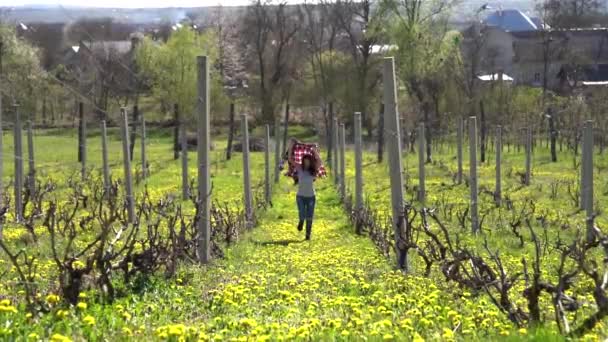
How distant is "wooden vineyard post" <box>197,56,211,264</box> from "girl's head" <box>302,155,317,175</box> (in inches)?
191

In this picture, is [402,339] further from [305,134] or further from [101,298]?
[305,134]

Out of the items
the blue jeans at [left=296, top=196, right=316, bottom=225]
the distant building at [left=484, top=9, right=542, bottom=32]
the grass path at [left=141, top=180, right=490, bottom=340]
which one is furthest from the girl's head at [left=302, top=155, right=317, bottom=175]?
the distant building at [left=484, top=9, right=542, bottom=32]

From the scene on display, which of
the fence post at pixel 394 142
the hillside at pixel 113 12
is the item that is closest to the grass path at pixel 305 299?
the fence post at pixel 394 142

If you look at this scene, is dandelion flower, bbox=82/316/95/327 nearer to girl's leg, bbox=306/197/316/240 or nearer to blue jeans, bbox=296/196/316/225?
girl's leg, bbox=306/197/316/240

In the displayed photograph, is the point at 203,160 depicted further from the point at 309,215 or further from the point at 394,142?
the point at 309,215

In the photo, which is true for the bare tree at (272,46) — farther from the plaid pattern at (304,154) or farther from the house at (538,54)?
the plaid pattern at (304,154)

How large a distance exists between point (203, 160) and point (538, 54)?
187 ft

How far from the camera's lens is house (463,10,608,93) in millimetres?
54875

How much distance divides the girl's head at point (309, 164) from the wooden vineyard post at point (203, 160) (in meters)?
4.86

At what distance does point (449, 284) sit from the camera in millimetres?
8812

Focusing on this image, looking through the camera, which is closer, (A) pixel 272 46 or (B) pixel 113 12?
(A) pixel 272 46

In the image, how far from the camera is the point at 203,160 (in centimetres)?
1091

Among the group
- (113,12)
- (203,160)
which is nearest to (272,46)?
(113,12)

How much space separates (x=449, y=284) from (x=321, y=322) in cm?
314
